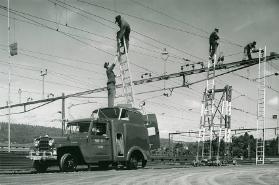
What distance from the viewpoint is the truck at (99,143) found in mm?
17688

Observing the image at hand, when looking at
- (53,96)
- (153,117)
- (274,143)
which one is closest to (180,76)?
(153,117)

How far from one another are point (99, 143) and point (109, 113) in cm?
204

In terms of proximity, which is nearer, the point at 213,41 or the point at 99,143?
the point at 99,143

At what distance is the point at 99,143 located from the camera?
740 inches

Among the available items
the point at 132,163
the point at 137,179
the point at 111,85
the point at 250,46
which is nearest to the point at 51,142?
the point at 132,163

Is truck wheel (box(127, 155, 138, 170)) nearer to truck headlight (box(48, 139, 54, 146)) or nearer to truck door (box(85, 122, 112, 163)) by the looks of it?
truck door (box(85, 122, 112, 163))

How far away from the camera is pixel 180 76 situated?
34.7 meters

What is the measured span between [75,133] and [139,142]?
3.61m

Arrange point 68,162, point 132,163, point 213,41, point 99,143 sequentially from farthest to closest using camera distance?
point 213,41, point 132,163, point 99,143, point 68,162

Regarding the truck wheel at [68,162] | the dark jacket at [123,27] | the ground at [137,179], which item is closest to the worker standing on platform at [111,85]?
the dark jacket at [123,27]

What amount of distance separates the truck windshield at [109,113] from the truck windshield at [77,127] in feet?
5.77

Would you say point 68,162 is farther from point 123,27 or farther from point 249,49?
point 249,49

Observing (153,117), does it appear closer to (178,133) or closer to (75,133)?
(75,133)

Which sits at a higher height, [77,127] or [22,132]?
[77,127]
